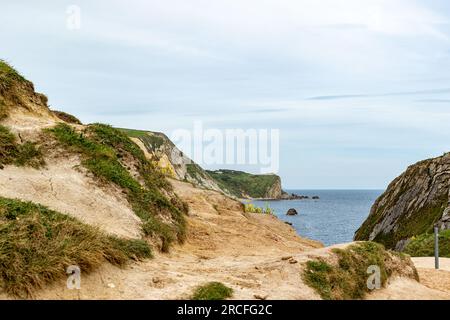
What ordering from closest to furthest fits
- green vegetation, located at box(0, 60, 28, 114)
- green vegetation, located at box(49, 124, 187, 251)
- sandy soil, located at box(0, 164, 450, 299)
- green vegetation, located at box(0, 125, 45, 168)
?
sandy soil, located at box(0, 164, 450, 299) < green vegetation, located at box(0, 125, 45, 168) < green vegetation, located at box(49, 124, 187, 251) < green vegetation, located at box(0, 60, 28, 114)

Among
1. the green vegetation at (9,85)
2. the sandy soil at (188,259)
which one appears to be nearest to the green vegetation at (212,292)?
the sandy soil at (188,259)

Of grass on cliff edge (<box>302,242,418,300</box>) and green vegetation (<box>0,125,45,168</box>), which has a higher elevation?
green vegetation (<box>0,125,45,168</box>)

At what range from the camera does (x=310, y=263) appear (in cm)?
1307

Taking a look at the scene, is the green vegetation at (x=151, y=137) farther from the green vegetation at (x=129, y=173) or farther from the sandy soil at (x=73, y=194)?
the sandy soil at (x=73, y=194)

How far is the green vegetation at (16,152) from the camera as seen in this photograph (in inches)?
712

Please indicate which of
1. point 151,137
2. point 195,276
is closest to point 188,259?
point 195,276

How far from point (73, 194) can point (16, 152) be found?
346 cm

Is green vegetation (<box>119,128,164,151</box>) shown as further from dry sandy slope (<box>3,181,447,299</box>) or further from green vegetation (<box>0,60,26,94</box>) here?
dry sandy slope (<box>3,181,447,299</box>)

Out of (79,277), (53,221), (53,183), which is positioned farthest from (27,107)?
(79,277)

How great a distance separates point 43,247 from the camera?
1098 cm

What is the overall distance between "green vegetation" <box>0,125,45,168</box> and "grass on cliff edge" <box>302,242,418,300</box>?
11651mm

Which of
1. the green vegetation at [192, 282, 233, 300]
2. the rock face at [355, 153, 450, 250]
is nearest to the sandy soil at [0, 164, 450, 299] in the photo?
the green vegetation at [192, 282, 233, 300]

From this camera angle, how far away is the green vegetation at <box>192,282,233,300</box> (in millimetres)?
10670

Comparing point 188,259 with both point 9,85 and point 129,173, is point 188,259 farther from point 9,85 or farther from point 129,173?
point 9,85
